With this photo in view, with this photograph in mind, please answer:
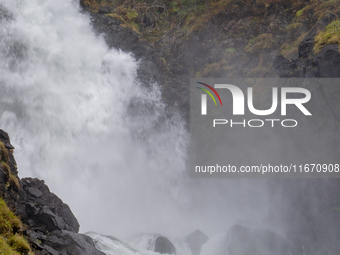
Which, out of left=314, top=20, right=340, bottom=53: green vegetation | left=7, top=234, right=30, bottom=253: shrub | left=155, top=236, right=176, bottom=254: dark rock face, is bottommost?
left=155, top=236, right=176, bottom=254: dark rock face

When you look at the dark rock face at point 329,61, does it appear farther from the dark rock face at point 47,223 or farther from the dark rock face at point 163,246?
the dark rock face at point 47,223

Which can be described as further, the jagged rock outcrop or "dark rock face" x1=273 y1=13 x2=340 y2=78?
"dark rock face" x1=273 y1=13 x2=340 y2=78

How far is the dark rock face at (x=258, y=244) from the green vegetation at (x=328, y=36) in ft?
30.4

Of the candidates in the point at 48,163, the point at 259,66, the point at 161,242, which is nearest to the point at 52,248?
the point at 161,242

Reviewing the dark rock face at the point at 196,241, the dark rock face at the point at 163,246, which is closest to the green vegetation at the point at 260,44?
the dark rock face at the point at 196,241

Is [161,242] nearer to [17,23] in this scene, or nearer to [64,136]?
[64,136]

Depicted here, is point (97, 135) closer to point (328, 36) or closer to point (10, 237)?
point (10, 237)

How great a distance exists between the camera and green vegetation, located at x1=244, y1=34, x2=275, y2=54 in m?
17.9

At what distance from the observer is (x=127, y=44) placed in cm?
2009

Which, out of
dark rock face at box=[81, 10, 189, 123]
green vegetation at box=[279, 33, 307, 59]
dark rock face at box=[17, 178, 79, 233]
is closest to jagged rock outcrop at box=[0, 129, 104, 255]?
dark rock face at box=[17, 178, 79, 233]

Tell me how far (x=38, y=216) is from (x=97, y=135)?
28.7ft

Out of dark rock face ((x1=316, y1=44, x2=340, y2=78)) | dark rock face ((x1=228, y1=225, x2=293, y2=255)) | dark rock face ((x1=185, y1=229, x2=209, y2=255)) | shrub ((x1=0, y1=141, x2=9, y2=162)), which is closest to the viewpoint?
shrub ((x1=0, y1=141, x2=9, y2=162))

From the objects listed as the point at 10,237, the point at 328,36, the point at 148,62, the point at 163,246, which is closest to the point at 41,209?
the point at 10,237

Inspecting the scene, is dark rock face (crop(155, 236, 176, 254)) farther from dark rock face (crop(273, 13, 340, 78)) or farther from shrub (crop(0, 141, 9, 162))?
dark rock face (crop(273, 13, 340, 78))
